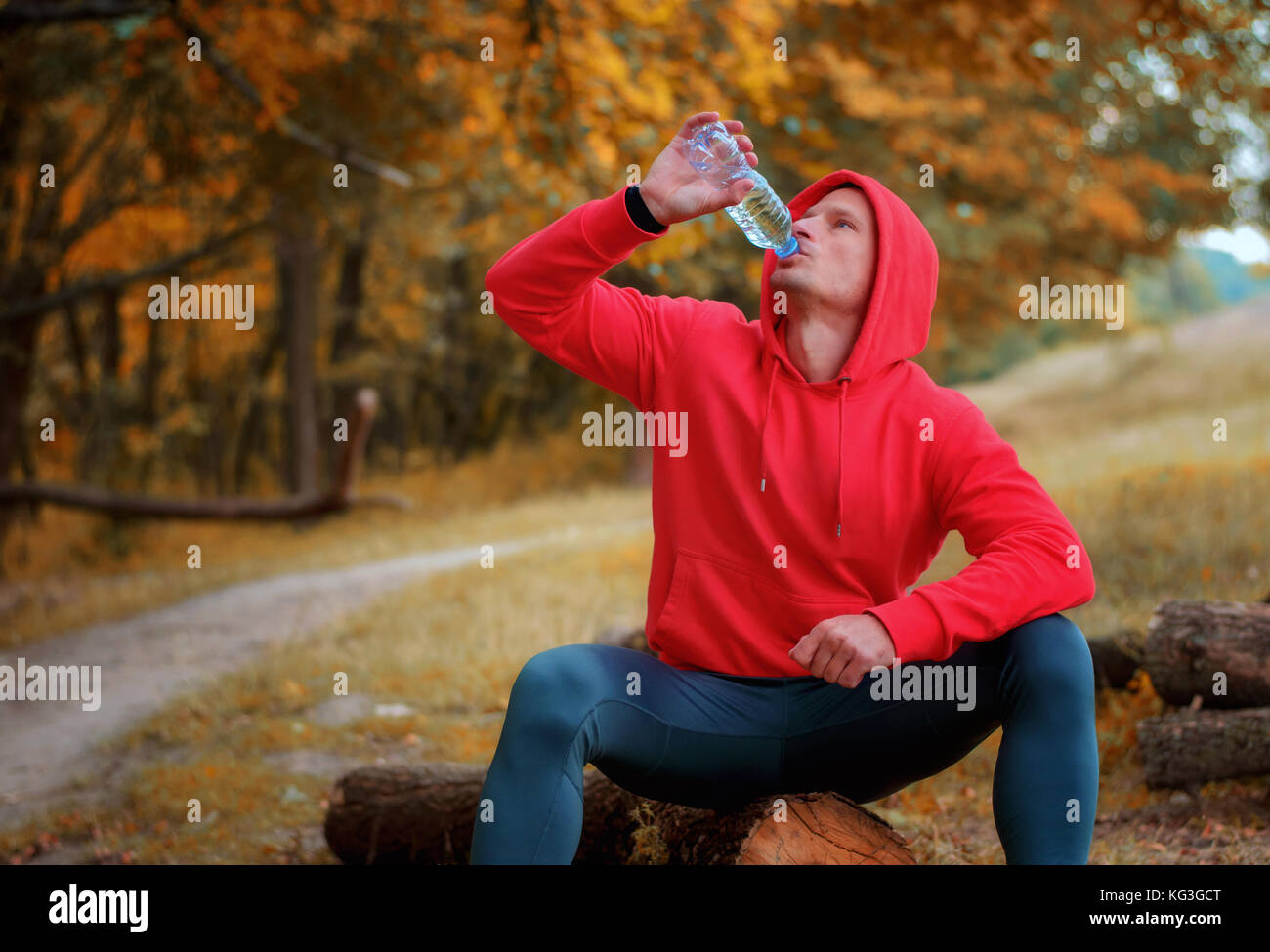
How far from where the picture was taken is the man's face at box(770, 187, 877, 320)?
2.54m

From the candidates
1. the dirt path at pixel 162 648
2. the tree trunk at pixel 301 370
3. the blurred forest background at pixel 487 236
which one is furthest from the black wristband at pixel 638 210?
the tree trunk at pixel 301 370

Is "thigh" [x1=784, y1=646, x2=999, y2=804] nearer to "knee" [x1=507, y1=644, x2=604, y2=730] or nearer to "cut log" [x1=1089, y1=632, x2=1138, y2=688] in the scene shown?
"knee" [x1=507, y1=644, x2=604, y2=730]

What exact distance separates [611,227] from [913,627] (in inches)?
38.5

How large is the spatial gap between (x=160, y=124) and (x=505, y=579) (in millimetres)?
5211

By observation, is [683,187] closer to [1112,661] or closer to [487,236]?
[1112,661]

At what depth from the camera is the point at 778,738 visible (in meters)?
2.38

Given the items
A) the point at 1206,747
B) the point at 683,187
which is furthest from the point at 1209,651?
the point at 683,187

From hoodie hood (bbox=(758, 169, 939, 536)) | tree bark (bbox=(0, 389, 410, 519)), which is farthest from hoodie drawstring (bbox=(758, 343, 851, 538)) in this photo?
tree bark (bbox=(0, 389, 410, 519))

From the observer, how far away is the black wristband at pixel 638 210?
2.36m

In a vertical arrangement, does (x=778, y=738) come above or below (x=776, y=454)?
below

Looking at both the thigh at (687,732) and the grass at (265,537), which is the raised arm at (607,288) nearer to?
the thigh at (687,732)

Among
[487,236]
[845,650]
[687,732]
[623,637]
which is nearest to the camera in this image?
[845,650]

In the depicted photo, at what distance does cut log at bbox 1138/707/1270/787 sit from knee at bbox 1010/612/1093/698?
1.83 m
